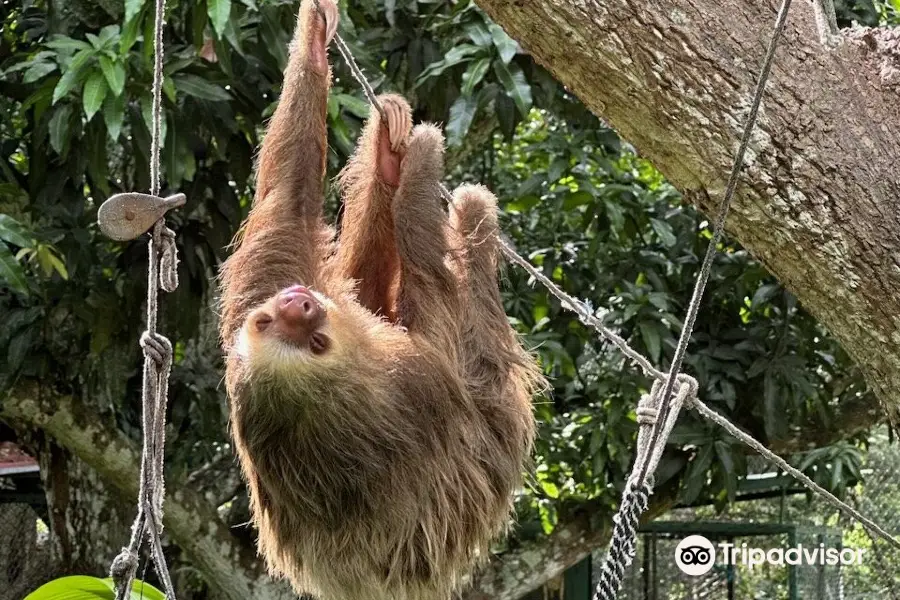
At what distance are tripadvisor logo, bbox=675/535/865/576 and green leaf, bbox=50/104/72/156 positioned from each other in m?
5.39

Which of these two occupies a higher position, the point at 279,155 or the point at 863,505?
the point at 279,155

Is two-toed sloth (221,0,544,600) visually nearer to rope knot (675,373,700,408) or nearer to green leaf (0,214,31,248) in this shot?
rope knot (675,373,700,408)

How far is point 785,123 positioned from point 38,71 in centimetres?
308

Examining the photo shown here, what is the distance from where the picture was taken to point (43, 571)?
7582mm

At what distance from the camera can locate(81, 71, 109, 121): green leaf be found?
12.8 feet

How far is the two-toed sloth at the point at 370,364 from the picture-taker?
3062 mm

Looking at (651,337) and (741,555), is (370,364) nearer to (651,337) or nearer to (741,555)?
(651,337)

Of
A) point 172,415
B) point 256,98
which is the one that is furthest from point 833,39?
point 172,415

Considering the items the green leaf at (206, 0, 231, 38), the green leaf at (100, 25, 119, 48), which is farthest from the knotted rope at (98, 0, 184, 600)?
the green leaf at (100, 25, 119, 48)

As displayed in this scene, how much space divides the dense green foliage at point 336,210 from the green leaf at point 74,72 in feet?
0.03

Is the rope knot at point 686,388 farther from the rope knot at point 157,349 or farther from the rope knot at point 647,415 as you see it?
the rope knot at point 157,349

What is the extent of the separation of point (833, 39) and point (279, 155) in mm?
1808

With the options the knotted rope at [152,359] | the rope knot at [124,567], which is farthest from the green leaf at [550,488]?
the rope knot at [124,567]

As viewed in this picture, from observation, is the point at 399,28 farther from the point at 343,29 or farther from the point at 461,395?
the point at 461,395
